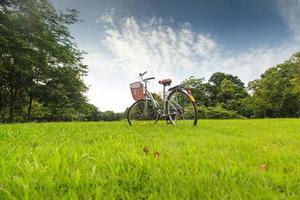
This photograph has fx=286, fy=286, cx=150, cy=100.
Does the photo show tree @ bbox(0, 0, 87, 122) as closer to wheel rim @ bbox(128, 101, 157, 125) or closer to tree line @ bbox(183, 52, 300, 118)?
wheel rim @ bbox(128, 101, 157, 125)

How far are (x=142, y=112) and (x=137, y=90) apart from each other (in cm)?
70

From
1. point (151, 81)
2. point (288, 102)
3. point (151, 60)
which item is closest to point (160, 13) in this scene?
A: point (151, 60)

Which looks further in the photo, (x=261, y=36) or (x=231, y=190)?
(x=261, y=36)

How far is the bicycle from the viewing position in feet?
24.3

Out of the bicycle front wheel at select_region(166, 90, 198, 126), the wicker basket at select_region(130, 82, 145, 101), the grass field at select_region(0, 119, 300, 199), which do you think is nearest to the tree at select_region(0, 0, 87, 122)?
the wicker basket at select_region(130, 82, 145, 101)

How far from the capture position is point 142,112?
837cm

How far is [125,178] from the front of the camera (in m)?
2.04

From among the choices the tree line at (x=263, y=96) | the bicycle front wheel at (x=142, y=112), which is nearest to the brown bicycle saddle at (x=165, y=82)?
the bicycle front wheel at (x=142, y=112)

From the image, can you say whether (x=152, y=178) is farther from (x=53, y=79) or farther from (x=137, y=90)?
(x=53, y=79)

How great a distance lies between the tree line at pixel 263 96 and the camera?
40250mm

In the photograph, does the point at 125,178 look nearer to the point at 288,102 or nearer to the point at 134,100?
the point at 134,100

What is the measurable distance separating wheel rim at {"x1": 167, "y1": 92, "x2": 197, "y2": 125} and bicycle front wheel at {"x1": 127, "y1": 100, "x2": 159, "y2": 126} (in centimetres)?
60

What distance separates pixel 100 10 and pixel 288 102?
34457 millimetres

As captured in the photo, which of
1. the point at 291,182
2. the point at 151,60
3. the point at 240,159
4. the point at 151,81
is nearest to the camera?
the point at 291,182
